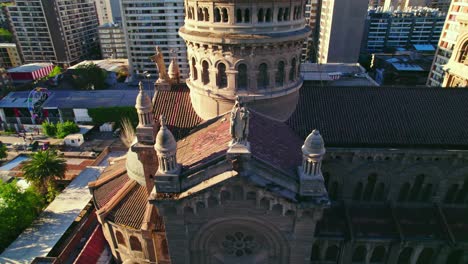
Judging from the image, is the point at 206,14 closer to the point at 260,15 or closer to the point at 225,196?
the point at 260,15

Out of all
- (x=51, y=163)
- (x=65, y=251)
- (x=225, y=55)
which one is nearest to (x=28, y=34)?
(x=51, y=163)

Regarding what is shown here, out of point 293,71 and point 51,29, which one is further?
point 51,29

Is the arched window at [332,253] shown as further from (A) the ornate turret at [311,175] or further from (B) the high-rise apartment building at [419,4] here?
(B) the high-rise apartment building at [419,4]

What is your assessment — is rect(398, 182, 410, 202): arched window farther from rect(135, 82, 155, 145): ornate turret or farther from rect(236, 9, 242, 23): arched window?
rect(135, 82, 155, 145): ornate turret

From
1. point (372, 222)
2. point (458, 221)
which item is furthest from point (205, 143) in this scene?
point (458, 221)

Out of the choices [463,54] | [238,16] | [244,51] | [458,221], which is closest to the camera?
[238,16]

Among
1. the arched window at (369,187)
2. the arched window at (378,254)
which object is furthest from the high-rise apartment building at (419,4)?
the arched window at (378,254)

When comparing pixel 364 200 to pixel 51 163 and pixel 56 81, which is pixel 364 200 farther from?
pixel 56 81
